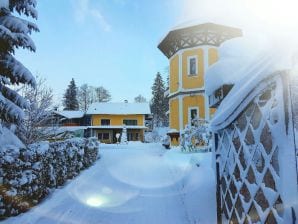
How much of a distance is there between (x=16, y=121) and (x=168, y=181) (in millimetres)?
4804

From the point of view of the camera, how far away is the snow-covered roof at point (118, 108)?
5031 cm

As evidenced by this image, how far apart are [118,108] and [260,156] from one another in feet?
162

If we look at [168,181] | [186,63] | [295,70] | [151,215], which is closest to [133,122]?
[186,63]

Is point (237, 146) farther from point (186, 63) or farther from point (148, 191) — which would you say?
point (186, 63)

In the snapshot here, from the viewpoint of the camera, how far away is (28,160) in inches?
259

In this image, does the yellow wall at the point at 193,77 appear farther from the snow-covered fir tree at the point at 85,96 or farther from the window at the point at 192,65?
the snow-covered fir tree at the point at 85,96

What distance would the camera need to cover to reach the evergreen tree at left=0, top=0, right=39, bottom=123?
7871 millimetres

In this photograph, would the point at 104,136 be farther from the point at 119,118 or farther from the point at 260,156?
the point at 260,156

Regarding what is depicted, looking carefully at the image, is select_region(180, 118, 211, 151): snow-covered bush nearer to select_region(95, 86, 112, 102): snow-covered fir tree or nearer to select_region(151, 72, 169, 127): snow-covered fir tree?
select_region(151, 72, 169, 127): snow-covered fir tree

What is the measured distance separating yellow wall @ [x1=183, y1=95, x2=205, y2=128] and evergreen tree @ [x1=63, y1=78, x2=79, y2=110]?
52863mm

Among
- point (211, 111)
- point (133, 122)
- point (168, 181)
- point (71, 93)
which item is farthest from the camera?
point (71, 93)

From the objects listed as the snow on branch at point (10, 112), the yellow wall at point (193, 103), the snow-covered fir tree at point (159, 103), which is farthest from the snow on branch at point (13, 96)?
the snow-covered fir tree at point (159, 103)

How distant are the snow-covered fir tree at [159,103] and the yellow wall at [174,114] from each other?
144 feet

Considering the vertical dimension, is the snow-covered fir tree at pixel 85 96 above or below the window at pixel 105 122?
above
